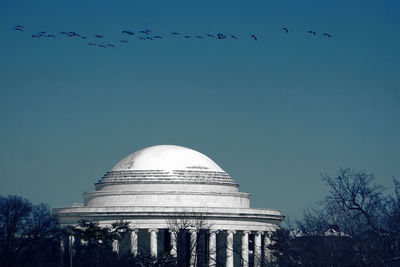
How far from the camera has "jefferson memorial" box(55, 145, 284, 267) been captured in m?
113

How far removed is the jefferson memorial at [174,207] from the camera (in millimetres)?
112625

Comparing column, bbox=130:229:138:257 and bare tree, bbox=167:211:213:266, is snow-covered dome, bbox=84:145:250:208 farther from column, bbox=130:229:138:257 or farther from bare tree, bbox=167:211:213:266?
column, bbox=130:229:138:257

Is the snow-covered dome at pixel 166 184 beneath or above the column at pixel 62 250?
above

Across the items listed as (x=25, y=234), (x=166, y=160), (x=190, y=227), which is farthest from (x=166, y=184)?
(x=25, y=234)

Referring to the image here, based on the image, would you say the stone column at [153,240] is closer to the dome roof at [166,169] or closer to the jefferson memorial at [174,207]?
the jefferson memorial at [174,207]

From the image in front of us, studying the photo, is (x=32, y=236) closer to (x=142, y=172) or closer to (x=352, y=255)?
(x=142, y=172)

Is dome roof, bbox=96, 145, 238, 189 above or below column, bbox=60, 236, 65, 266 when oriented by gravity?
above

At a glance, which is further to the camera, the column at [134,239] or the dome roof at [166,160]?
the dome roof at [166,160]

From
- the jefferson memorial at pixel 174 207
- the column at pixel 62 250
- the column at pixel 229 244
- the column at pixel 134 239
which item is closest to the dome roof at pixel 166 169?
the jefferson memorial at pixel 174 207

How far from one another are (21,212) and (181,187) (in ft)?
85.4

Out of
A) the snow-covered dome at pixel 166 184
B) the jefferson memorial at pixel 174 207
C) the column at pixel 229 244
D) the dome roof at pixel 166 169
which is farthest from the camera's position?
the dome roof at pixel 166 169

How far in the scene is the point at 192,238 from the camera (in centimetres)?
11131

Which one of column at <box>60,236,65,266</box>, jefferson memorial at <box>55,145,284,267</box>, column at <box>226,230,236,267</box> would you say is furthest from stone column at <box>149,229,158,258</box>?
column at <box>60,236,65,266</box>

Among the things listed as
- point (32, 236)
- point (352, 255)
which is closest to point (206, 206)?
point (32, 236)
